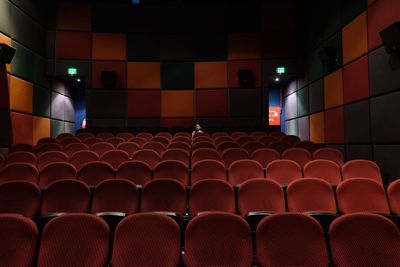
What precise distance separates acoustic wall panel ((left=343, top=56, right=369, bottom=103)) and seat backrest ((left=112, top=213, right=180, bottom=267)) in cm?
362

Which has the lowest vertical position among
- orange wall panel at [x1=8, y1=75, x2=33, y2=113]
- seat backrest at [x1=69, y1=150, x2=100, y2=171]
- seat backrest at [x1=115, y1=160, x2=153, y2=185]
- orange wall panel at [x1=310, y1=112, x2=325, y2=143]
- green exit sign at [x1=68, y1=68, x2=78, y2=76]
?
seat backrest at [x1=115, y1=160, x2=153, y2=185]

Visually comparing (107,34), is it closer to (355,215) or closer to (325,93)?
(325,93)

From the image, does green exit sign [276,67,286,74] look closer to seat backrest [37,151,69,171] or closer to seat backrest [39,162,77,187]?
seat backrest [37,151,69,171]

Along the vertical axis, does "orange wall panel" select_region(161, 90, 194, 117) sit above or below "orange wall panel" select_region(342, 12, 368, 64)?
below

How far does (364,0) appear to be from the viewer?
14.7ft

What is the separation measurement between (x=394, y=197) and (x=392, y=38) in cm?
193

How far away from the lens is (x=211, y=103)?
7551 millimetres

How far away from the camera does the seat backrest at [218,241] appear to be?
5.57 ft

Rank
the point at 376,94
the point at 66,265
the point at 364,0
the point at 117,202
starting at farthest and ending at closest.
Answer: the point at 364,0, the point at 376,94, the point at 117,202, the point at 66,265

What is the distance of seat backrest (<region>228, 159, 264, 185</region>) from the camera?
3.23m

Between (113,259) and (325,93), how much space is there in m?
4.98

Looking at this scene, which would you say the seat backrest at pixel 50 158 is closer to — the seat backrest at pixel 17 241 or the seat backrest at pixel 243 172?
the seat backrest at pixel 243 172

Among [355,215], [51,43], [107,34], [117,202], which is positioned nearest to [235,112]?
[107,34]

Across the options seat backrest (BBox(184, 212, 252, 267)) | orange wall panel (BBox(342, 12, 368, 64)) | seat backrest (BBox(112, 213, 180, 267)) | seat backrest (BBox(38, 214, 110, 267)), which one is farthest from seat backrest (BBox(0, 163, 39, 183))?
orange wall panel (BBox(342, 12, 368, 64))
